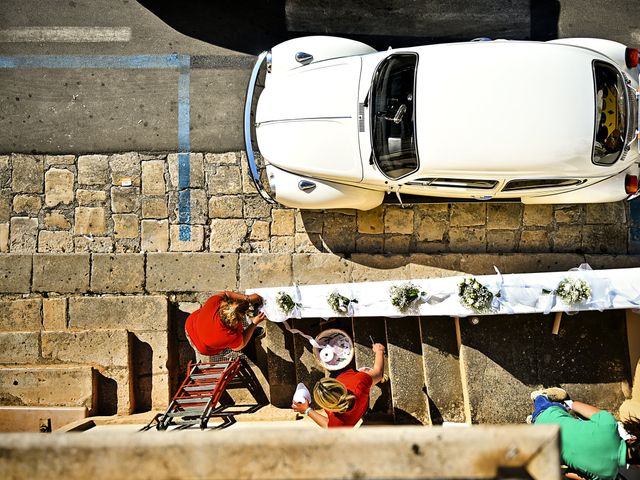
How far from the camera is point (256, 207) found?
24.8 feet

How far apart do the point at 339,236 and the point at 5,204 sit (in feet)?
14.7

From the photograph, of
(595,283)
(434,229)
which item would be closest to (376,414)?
(434,229)

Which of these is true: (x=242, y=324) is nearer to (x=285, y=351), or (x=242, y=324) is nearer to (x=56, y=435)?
(x=285, y=351)

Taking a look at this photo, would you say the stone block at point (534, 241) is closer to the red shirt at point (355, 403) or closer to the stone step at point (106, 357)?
the red shirt at point (355, 403)

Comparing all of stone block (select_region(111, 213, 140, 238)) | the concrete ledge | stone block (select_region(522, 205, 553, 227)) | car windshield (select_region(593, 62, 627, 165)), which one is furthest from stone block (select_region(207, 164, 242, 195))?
car windshield (select_region(593, 62, 627, 165))

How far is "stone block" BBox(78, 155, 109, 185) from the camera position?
7.59m

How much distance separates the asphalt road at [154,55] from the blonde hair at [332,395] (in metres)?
3.64

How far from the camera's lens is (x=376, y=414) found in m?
6.91

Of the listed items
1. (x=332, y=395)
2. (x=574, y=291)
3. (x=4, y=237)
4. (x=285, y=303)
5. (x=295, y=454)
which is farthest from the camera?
(x=4, y=237)

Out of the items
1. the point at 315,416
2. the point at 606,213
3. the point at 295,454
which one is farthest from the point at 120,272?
the point at 606,213

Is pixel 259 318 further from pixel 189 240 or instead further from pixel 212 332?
pixel 189 240

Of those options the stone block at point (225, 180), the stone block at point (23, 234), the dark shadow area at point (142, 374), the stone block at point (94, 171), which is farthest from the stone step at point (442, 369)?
the stone block at point (23, 234)

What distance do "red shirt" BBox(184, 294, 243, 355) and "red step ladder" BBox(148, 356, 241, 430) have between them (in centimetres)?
44

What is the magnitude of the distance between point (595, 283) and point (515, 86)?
7.60ft
